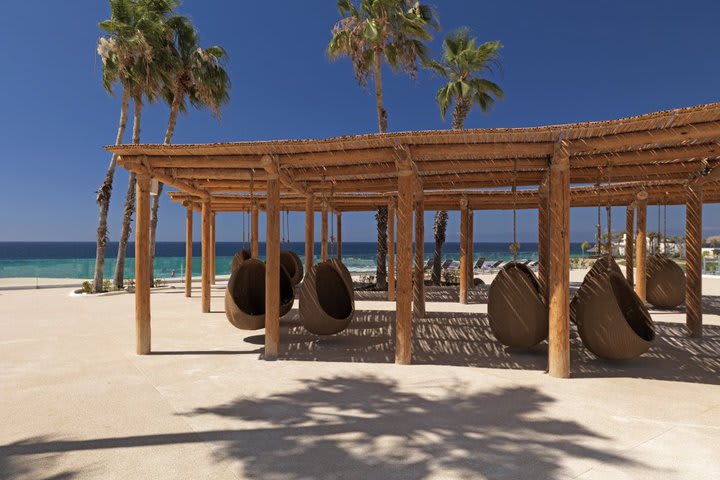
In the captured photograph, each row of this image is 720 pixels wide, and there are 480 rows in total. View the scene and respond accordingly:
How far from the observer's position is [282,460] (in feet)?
9.42

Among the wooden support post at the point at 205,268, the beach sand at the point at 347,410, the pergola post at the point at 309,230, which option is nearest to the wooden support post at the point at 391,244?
the pergola post at the point at 309,230

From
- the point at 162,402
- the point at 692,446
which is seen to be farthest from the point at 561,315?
the point at 162,402

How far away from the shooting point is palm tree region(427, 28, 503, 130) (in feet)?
45.9

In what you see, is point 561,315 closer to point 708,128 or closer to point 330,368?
point 708,128

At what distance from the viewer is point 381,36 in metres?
12.4

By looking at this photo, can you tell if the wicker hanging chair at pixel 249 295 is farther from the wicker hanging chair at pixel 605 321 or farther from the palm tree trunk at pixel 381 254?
the palm tree trunk at pixel 381 254

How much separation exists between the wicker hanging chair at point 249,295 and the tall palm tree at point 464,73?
859 centimetres

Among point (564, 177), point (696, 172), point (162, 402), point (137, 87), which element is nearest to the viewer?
point (162, 402)

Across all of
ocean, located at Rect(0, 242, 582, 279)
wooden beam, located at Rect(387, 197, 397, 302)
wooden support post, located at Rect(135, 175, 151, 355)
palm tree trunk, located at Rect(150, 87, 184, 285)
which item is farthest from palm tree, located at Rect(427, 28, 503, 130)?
ocean, located at Rect(0, 242, 582, 279)

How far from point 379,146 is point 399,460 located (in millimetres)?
3319

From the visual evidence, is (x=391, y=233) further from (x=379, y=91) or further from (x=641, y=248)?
(x=641, y=248)

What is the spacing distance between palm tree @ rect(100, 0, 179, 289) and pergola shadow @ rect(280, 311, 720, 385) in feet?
29.3

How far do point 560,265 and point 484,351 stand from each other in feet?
6.04

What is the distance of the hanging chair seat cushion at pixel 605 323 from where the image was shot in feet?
15.8
